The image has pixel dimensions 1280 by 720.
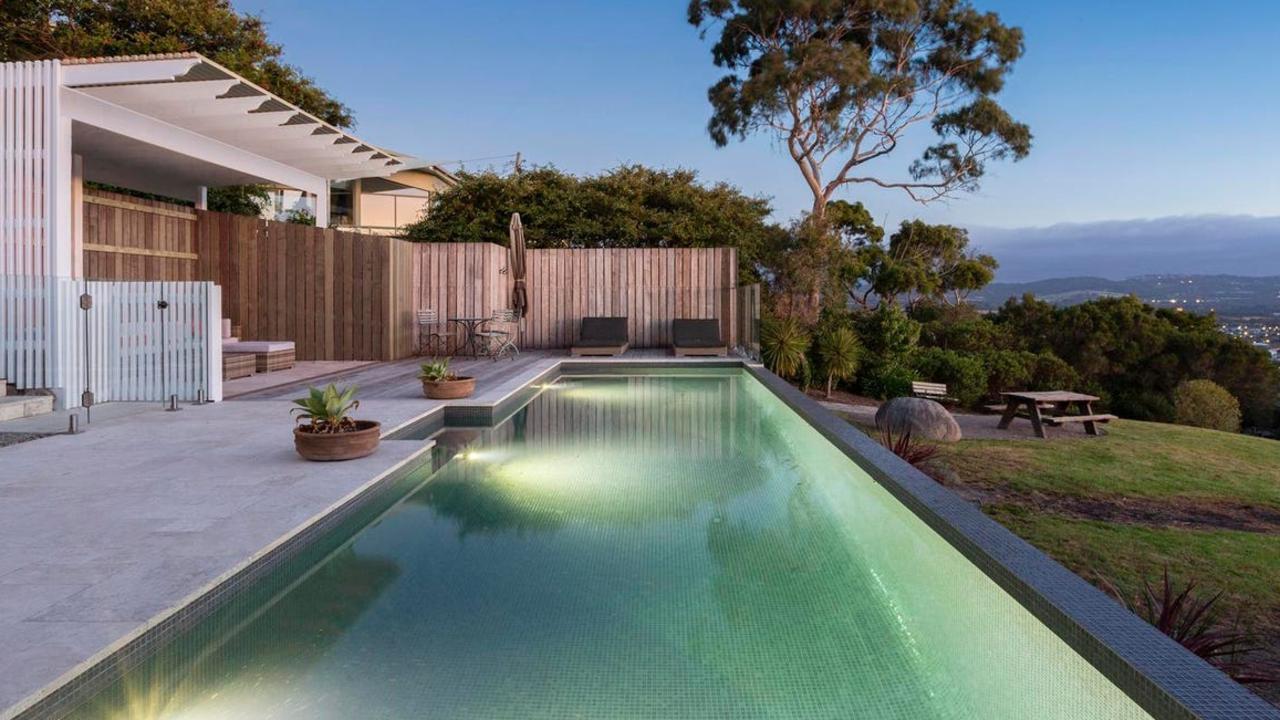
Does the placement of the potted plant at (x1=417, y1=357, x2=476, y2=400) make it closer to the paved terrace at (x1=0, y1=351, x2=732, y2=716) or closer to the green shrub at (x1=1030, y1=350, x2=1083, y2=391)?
the paved terrace at (x1=0, y1=351, x2=732, y2=716)

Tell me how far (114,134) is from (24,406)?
2695 mm

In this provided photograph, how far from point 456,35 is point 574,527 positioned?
15948mm

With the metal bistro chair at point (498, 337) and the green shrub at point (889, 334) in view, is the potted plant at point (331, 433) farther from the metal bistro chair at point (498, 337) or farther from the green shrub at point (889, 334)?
the green shrub at point (889, 334)

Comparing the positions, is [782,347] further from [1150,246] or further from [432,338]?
[1150,246]

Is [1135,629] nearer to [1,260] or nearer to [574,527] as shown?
[574,527]

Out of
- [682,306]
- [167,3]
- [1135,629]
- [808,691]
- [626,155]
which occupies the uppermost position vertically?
[167,3]

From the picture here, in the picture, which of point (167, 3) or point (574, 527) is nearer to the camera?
point (574, 527)

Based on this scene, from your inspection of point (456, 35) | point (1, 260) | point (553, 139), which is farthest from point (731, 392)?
point (553, 139)

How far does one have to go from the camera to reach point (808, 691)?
2.28 metres

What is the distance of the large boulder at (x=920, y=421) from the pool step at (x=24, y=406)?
7.47 m

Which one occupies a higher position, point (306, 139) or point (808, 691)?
point (306, 139)

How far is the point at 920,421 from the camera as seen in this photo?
27.7 feet

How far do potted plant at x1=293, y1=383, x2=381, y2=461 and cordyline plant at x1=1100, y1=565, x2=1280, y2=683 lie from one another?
3.67 m

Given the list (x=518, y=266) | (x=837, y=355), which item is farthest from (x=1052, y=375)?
(x=518, y=266)
